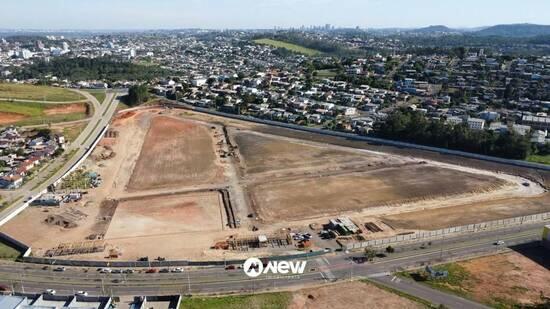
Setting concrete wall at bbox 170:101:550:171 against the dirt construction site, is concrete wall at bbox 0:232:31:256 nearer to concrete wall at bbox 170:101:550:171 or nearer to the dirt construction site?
the dirt construction site

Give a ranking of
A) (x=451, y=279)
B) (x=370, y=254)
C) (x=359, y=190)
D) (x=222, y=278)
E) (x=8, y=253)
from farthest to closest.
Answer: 1. (x=359, y=190)
2. (x=8, y=253)
3. (x=370, y=254)
4. (x=222, y=278)
5. (x=451, y=279)

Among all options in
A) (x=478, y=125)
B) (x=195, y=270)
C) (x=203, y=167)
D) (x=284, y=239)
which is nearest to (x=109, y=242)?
(x=195, y=270)

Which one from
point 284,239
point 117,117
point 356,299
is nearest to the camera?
point 356,299

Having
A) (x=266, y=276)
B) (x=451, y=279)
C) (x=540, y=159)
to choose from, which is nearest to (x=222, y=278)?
(x=266, y=276)

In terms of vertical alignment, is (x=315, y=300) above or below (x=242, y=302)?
above

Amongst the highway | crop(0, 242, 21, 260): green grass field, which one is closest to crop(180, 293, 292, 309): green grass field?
the highway

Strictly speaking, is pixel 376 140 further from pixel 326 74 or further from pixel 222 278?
pixel 326 74

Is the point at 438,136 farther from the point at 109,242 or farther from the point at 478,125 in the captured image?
the point at 109,242

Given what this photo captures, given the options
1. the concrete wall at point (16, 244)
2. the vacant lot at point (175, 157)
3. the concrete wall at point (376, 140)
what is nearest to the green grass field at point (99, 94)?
the concrete wall at point (376, 140)
